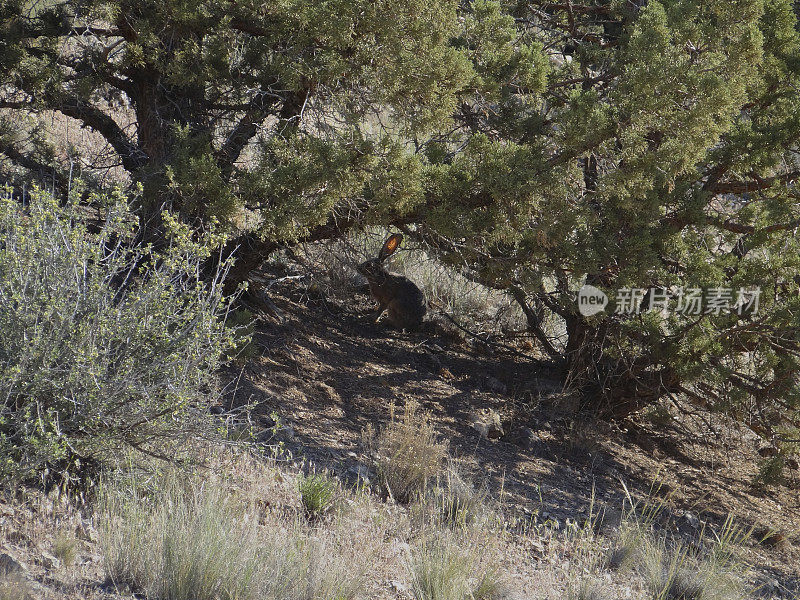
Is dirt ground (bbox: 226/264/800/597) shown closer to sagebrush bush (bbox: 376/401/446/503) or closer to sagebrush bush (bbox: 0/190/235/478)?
sagebrush bush (bbox: 376/401/446/503)

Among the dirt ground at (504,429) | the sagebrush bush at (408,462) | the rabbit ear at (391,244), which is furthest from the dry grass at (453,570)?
the rabbit ear at (391,244)

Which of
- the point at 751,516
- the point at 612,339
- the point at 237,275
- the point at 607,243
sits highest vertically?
the point at 607,243

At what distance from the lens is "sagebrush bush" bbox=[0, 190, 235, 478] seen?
3.58 meters

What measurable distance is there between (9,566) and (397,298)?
16.2ft

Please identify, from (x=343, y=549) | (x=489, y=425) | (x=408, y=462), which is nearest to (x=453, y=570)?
(x=343, y=549)

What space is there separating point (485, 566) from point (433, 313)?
4161mm

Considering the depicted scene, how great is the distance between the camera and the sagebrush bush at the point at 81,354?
358cm

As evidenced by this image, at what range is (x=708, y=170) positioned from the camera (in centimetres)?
595

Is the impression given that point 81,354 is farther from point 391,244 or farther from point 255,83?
point 391,244

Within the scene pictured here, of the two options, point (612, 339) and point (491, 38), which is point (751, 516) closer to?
point (612, 339)

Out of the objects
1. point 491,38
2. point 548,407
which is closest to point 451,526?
point 548,407

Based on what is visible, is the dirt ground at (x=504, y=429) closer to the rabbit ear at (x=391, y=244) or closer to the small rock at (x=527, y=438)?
the small rock at (x=527, y=438)

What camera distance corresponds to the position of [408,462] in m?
4.98

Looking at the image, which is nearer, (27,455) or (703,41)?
(27,455)
